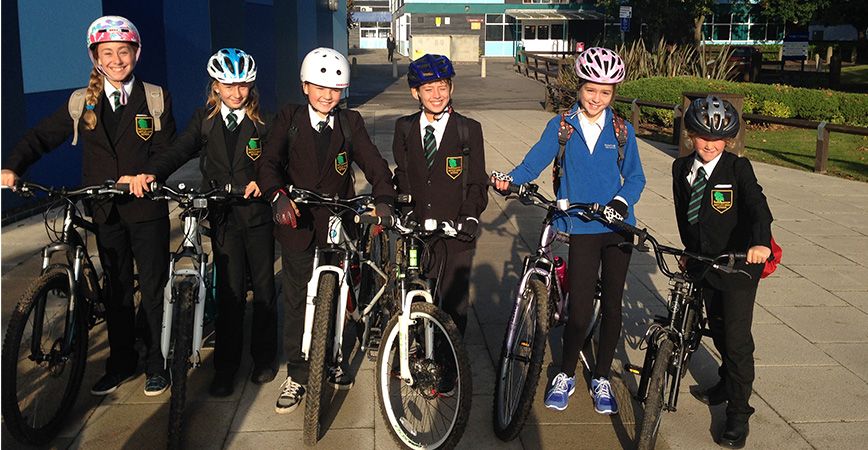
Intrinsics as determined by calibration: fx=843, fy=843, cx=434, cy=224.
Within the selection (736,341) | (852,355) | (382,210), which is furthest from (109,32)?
(852,355)

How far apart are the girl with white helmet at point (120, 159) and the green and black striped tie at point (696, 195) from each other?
2.87m

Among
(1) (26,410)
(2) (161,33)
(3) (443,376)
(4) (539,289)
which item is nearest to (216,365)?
(1) (26,410)

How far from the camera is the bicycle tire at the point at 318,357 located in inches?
161

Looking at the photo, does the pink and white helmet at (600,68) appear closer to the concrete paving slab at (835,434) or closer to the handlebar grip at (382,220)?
the handlebar grip at (382,220)

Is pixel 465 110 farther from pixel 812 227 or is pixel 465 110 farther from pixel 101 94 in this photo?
pixel 101 94

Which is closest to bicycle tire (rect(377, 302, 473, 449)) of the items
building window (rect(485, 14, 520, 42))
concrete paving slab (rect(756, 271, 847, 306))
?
concrete paving slab (rect(756, 271, 847, 306))

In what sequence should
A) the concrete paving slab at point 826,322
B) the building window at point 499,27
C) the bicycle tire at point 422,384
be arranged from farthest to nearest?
the building window at point 499,27 < the concrete paving slab at point 826,322 < the bicycle tire at point 422,384

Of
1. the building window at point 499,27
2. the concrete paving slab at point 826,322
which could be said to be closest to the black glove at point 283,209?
the concrete paving slab at point 826,322

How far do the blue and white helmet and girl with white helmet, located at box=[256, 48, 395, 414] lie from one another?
11.8 inches

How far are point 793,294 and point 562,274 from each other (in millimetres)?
3167

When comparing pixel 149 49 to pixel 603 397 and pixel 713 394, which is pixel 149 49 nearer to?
pixel 603 397

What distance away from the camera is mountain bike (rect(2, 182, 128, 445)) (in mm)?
3992

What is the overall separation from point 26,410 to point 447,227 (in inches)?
93.6

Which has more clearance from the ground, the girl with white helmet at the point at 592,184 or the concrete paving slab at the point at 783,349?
the girl with white helmet at the point at 592,184
